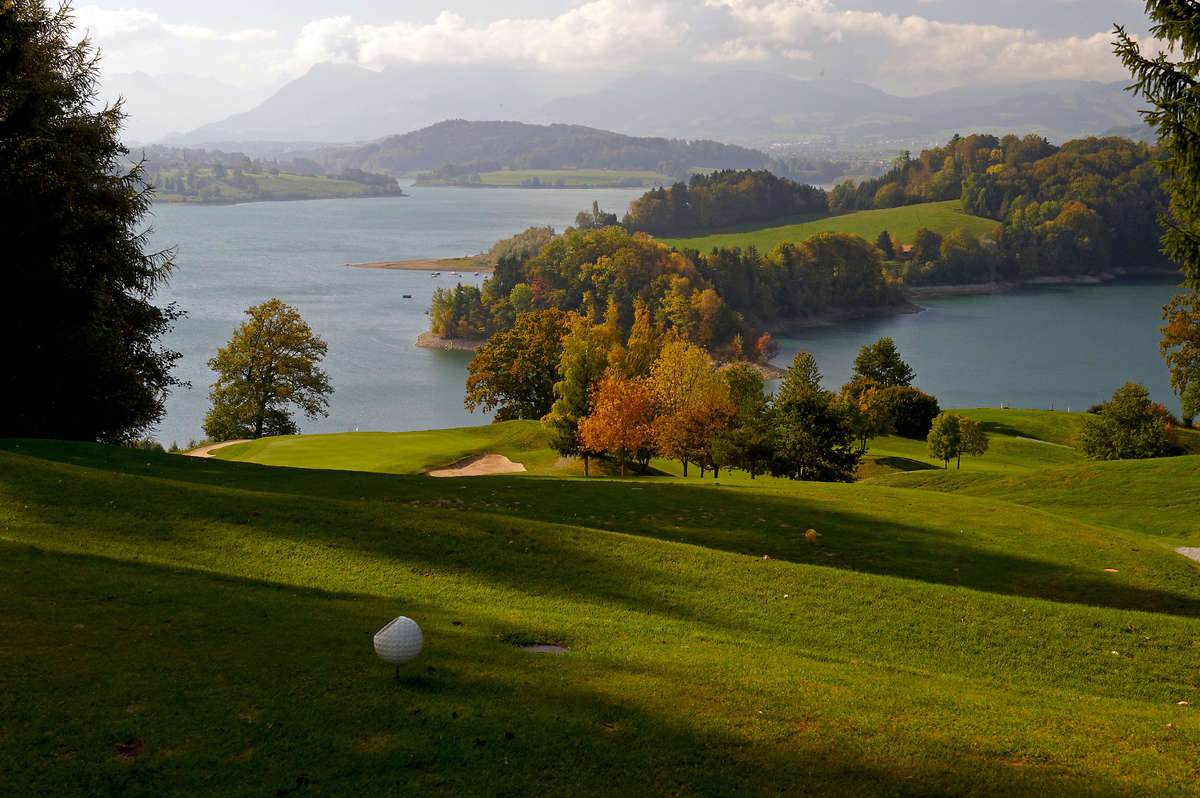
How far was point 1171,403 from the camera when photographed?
11669cm

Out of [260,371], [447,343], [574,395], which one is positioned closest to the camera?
[574,395]

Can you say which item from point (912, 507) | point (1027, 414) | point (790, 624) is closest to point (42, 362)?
point (790, 624)

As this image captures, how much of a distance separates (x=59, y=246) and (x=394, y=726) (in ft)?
90.1

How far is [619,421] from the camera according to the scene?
149 feet

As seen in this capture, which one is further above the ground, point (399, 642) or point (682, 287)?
point (682, 287)

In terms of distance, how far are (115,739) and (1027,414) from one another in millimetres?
76132

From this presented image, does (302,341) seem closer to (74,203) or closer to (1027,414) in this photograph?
(74,203)

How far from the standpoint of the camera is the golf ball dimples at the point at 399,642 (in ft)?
33.7

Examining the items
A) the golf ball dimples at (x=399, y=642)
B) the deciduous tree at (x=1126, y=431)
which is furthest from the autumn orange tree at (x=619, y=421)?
the golf ball dimples at (x=399, y=642)

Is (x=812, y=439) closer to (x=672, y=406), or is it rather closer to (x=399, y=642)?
(x=672, y=406)

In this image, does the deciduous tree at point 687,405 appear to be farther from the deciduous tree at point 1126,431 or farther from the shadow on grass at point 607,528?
the deciduous tree at point 1126,431

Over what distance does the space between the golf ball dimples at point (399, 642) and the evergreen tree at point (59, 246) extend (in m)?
25.3

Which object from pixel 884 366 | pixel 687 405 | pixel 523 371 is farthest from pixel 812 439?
pixel 884 366

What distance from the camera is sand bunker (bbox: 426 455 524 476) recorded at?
1816 inches
